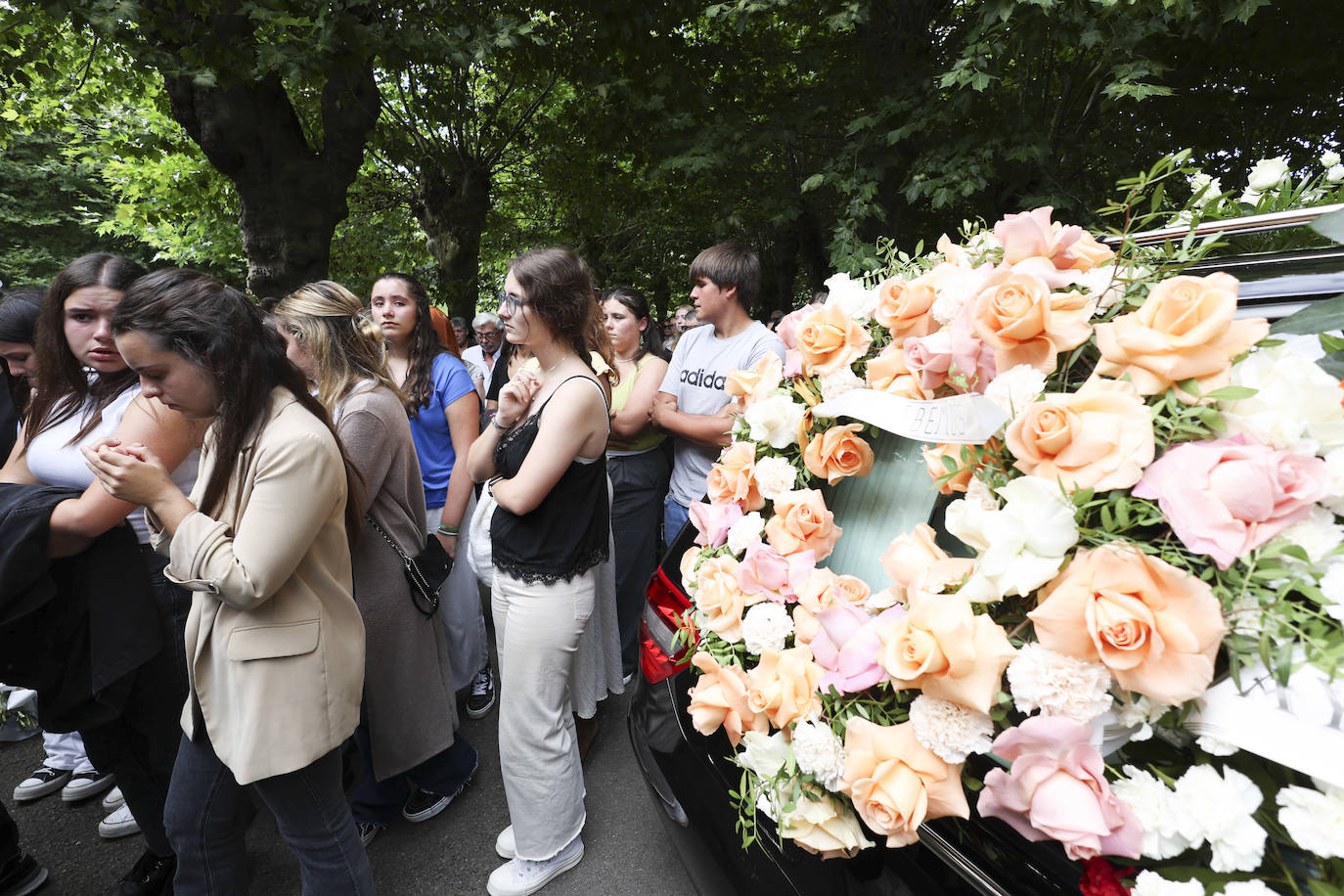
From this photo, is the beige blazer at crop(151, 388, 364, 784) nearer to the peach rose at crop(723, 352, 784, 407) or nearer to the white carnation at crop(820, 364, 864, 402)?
the peach rose at crop(723, 352, 784, 407)

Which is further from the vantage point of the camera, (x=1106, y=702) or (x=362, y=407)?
(x=362, y=407)

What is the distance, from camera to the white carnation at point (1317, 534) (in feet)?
2.45

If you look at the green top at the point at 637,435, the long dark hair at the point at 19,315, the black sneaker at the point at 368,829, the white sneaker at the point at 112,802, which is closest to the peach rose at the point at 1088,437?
the green top at the point at 637,435

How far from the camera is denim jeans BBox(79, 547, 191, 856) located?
7.26 feet

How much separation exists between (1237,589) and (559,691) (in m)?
1.93

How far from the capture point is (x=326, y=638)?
1752 millimetres

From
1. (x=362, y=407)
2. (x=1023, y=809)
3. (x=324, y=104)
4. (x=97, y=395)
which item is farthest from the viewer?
(x=324, y=104)

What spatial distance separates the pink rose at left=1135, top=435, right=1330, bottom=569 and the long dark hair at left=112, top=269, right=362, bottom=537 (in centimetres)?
184

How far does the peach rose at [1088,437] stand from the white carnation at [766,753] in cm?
62

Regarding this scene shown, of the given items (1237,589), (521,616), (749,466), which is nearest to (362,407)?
(521,616)

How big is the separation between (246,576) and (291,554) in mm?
100

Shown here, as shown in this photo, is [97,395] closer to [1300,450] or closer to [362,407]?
[362,407]

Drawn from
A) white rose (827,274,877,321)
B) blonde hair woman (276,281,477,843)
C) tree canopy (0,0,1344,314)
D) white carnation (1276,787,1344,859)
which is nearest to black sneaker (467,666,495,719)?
blonde hair woman (276,281,477,843)

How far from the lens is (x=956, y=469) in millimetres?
1025
